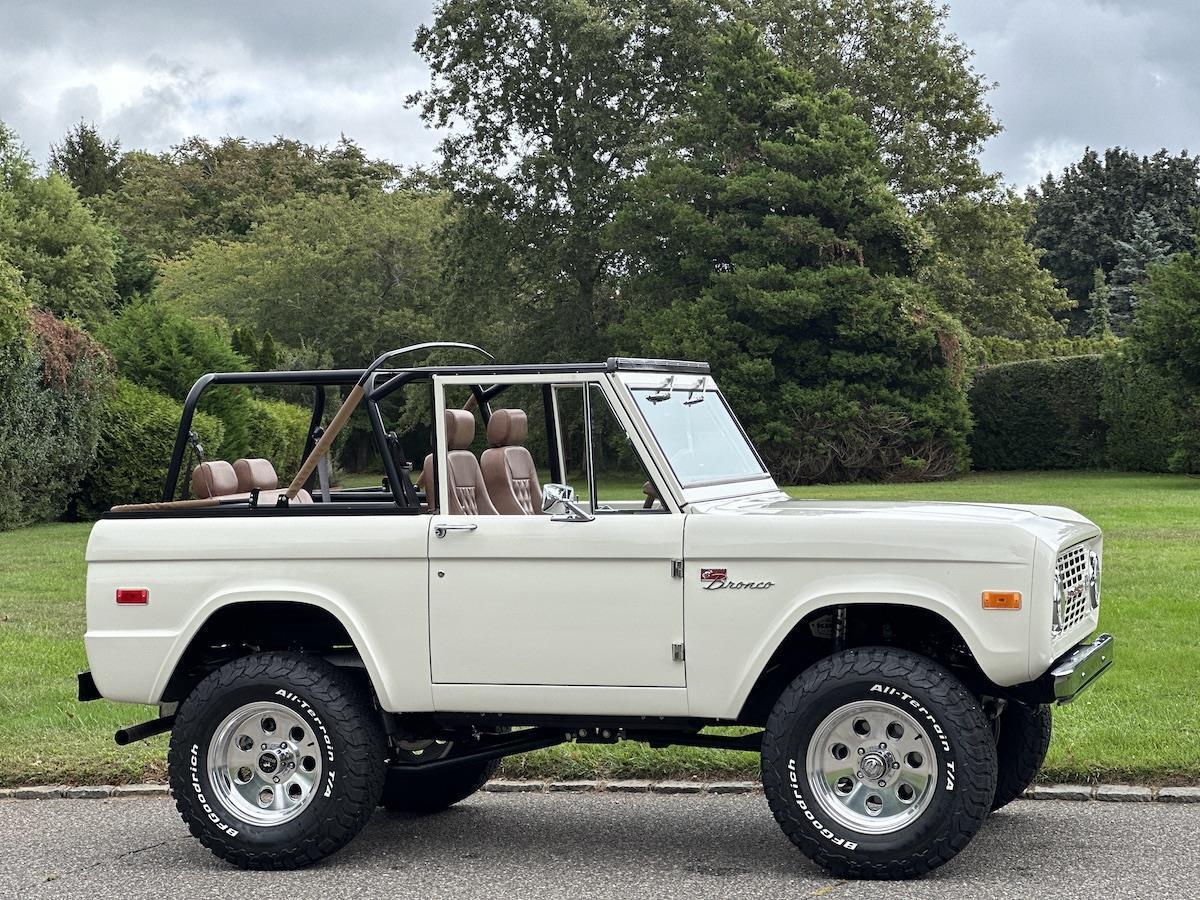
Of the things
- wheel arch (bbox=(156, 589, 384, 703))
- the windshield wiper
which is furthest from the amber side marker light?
wheel arch (bbox=(156, 589, 384, 703))

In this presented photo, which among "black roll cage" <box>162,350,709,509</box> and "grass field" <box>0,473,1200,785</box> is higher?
"black roll cage" <box>162,350,709,509</box>

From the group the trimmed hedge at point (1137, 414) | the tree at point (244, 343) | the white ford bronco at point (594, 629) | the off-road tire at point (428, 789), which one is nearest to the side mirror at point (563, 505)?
the white ford bronco at point (594, 629)

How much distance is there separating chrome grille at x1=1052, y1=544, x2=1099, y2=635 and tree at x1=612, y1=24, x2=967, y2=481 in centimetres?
3470

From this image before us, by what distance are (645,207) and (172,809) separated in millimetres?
37783

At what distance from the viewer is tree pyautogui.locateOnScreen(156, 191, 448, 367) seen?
183 ft

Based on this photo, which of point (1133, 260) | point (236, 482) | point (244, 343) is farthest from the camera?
point (1133, 260)

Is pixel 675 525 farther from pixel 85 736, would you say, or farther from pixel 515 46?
pixel 515 46

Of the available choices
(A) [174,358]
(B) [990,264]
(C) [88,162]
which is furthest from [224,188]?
(A) [174,358]

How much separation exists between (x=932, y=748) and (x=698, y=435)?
6.02ft

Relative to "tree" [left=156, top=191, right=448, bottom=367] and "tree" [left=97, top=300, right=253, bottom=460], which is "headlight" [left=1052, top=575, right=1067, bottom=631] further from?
"tree" [left=156, top=191, right=448, bottom=367]

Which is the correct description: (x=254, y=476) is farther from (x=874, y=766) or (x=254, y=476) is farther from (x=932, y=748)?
(x=932, y=748)

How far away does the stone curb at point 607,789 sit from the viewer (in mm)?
7168

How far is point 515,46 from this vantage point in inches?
1902

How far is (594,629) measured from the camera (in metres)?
6.00
